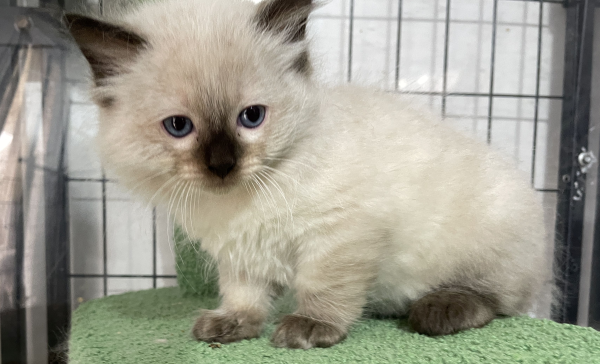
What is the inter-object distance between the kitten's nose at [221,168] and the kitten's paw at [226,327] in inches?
14.9

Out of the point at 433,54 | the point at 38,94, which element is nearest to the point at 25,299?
the point at 38,94

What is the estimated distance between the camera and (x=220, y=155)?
811 mm

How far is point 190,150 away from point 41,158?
3.44 ft

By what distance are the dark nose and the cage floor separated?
0.35 m

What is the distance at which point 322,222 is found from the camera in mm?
969

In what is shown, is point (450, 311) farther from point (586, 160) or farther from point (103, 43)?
point (586, 160)

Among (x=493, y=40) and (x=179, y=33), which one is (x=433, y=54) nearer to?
(x=493, y=40)

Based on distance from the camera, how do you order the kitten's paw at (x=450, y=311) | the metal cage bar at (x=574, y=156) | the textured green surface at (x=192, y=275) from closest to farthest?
the kitten's paw at (x=450, y=311) < the textured green surface at (x=192, y=275) < the metal cage bar at (x=574, y=156)

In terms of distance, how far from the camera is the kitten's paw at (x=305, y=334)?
94 centimetres

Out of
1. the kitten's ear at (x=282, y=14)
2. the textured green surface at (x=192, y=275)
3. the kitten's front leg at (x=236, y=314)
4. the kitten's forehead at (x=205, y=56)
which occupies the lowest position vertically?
the textured green surface at (x=192, y=275)

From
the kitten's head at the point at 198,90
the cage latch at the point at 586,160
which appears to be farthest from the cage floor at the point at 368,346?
the cage latch at the point at 586,160

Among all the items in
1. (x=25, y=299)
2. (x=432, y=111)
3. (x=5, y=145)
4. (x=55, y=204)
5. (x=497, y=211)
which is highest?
(x=432, y=111)

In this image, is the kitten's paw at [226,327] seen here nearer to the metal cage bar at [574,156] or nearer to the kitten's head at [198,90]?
the kitten's head at [198,90]

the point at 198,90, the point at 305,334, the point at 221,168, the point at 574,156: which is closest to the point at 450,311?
the point at 305,334
